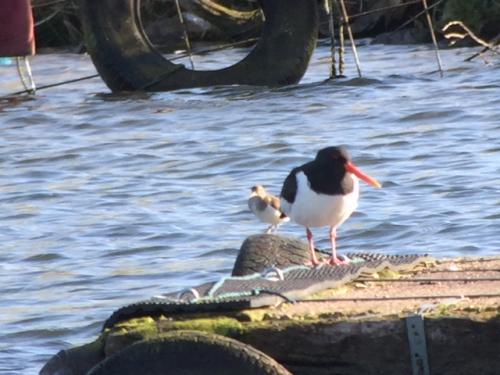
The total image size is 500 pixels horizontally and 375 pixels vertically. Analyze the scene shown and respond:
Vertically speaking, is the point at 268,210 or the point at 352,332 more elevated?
the point at 352,332

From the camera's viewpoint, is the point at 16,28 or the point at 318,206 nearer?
the point at 318,206

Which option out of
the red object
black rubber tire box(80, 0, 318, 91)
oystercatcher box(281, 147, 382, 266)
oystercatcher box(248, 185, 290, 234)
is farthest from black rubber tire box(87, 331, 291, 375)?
the red object

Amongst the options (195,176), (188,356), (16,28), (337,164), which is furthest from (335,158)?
(16,28)

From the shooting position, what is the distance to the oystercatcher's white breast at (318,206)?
21.2 feet

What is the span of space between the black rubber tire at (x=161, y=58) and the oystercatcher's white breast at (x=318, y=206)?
9228 millimetres

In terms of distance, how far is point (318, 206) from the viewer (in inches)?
255

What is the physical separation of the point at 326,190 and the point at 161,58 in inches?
398

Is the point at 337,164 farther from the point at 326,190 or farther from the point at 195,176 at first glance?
the point at 195,176

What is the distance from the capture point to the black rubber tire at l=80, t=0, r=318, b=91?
15766 millimetres

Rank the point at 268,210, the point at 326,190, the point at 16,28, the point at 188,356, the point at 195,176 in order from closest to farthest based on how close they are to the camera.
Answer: the point at 188,356
the point at 326,190
the point at 268,210
the point at 195,176
the point at 16,28

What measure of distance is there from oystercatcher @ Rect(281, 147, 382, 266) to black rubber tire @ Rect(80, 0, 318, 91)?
365 inches

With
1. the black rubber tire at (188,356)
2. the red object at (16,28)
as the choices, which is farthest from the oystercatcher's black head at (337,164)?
the red object at (16,28)

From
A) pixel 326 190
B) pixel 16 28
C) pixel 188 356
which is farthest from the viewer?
pixel 16 28

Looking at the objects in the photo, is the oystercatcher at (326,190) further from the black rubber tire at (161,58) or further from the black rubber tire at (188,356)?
the black rubber tire at (161,58)
